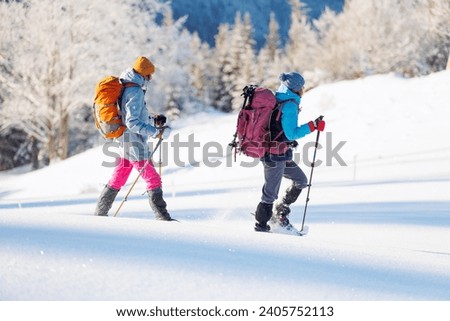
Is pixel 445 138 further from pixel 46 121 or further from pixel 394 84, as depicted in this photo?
pixel 46 121

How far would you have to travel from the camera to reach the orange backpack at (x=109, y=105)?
5055 millimetres

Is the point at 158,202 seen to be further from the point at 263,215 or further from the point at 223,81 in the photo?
the point at 223,81

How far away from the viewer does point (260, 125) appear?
16.2 feet

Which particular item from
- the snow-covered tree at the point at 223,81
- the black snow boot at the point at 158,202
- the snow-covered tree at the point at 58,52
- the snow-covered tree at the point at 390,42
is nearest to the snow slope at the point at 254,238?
the black snow boot at the point at 158,202

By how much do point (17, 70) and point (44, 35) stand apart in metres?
2.10

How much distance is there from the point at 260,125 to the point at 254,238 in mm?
1551

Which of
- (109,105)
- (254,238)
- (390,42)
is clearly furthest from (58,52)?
(390,42)

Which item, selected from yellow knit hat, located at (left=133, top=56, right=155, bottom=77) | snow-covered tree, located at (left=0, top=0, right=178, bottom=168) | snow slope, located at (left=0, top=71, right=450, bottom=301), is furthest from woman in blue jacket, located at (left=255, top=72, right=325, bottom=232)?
snow-covered tree, located at (left=0, top=0, right=178, bottom=168)

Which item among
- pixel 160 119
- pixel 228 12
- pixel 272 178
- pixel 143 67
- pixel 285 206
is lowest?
pixel 285 206

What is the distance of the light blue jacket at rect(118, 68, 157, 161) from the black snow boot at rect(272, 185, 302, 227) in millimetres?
1649

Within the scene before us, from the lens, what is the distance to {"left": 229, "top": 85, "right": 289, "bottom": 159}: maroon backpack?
4879 mm

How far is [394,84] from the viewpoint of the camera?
19.2 metres

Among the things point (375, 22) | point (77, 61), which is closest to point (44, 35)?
point (77, 61)

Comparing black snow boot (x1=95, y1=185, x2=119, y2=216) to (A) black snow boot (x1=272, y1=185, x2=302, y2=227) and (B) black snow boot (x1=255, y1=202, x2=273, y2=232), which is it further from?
(A) black snow boot (x1=272, y1=185, x2=302, y2=227)
